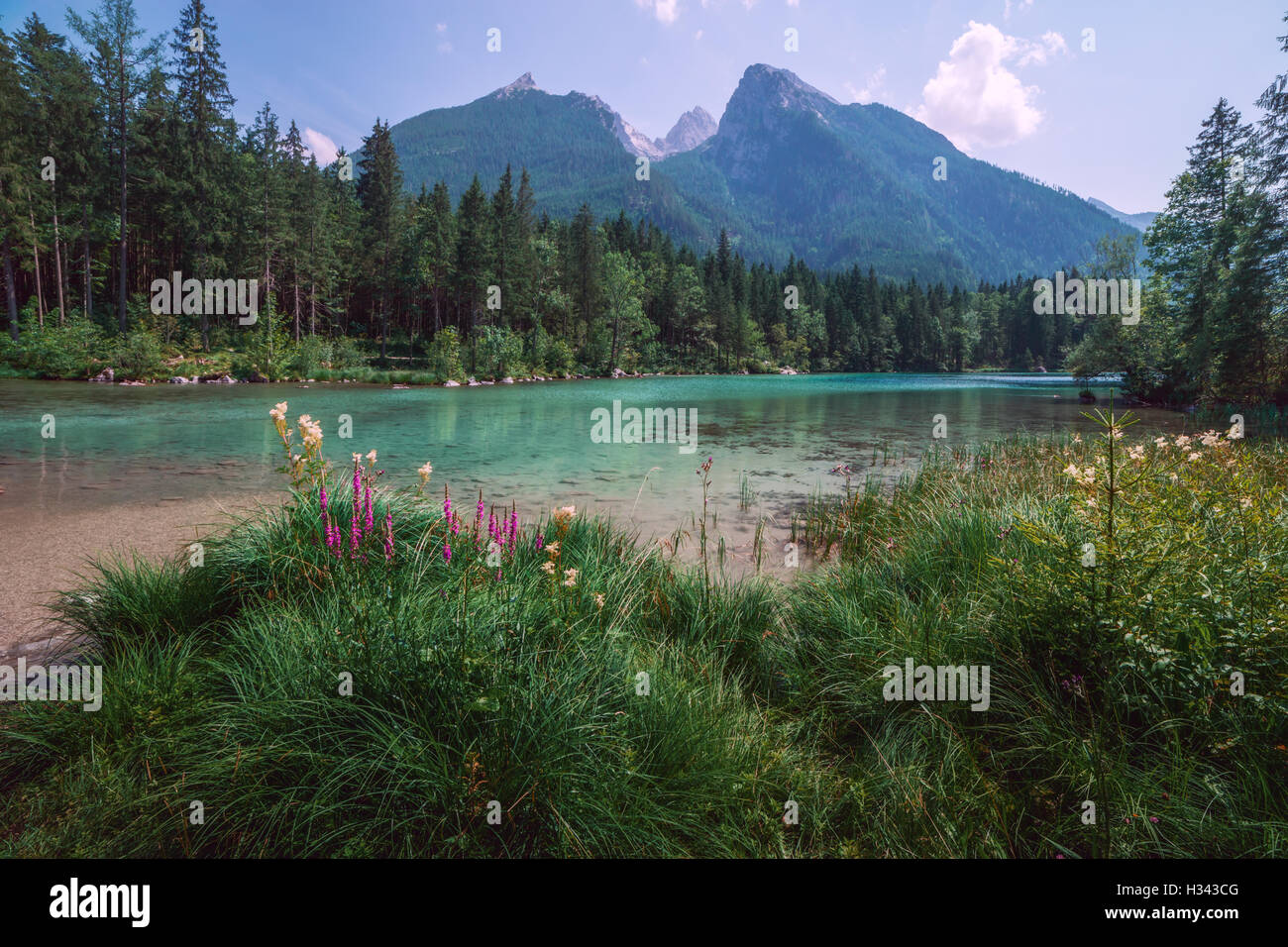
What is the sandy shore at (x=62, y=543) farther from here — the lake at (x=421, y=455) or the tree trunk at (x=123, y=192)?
the tree trunk at (x=123, y=192)

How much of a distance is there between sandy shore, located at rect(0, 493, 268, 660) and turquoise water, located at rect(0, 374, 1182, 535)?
2.70 ft

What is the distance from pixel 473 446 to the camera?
18094 millimetres

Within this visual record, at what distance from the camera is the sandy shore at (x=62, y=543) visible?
4.57 meters

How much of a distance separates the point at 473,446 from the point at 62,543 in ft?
37.2

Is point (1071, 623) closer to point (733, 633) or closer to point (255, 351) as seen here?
point (733, 633)

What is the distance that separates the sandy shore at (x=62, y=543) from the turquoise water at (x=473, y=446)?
824 mm

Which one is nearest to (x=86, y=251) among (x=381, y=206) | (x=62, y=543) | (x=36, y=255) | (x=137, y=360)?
(x=36, y=255)

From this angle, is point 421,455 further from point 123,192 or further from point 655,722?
point 123,192

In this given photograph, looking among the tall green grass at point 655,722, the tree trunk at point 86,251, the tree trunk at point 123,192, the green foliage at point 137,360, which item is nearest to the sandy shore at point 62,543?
the tall green grass at point 655,722

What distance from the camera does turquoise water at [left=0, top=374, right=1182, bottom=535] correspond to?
10984mm

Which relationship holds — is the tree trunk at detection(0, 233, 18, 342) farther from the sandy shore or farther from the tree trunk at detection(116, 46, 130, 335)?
the sandy shore

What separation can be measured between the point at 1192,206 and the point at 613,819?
48.9 metres

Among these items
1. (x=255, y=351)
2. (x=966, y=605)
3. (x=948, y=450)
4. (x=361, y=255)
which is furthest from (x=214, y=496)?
(x=361, y=255)
